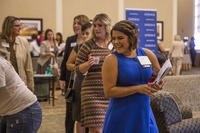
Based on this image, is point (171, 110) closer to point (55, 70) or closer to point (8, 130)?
point (8, 130)

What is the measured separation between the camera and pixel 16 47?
12.4 ft

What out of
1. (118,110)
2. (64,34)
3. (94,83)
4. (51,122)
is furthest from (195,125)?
(64,34)

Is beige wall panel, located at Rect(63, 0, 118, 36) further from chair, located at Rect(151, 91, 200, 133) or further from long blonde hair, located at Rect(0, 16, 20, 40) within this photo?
chair, located at Rect(151, 91, 200, 133)

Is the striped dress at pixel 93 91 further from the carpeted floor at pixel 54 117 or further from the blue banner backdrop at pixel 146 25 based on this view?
the blue banner backdrop at pixel 146 25

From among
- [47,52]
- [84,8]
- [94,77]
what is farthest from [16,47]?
[84,8]

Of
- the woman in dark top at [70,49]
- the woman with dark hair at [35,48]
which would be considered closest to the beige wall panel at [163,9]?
the woman with dark hair at [35,48]

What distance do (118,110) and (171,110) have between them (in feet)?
Result: 4.47

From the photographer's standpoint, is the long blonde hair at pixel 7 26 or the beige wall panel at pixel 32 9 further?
the beige wall panel at pixel 32 9

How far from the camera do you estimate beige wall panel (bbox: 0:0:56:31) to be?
11.2m

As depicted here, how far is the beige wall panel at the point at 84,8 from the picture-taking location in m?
11.9

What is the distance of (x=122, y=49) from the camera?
2.33 metres

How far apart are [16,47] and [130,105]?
5.92 feet

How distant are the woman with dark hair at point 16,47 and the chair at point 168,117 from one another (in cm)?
132

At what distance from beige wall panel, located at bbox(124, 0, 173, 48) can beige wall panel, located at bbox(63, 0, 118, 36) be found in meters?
0.66
